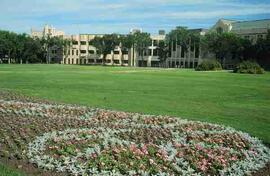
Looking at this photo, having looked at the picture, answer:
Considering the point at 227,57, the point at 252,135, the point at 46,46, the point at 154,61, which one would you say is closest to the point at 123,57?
the point at 154,61

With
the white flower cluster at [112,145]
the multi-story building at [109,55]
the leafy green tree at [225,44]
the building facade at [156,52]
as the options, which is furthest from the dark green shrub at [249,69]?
the multi-story building at [109,55]

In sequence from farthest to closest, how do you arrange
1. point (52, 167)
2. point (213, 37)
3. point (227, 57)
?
1. point (227, 57)
2. point (213, 37)
3. point (52, 167)

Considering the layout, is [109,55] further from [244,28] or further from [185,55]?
[244,28]

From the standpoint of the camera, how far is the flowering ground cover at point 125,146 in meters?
9.74

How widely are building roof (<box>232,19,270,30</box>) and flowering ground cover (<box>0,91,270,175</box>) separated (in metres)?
126

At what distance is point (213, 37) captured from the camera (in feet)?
391

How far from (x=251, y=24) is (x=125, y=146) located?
459 ft

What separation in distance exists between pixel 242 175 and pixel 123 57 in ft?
556

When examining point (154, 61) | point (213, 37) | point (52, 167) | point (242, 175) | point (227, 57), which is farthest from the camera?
point (154, 61)

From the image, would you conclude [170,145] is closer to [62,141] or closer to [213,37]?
[62,141]

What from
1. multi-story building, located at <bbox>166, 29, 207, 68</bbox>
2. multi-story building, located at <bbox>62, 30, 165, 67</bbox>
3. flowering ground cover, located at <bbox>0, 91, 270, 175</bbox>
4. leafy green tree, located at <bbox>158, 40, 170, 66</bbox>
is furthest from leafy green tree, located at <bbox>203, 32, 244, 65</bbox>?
flowering ground cover, located at <bbox>0, 91, 270, 175</bbox>

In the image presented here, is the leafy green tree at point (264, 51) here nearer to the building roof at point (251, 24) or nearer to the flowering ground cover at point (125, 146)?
the building roof at point (251, 24)

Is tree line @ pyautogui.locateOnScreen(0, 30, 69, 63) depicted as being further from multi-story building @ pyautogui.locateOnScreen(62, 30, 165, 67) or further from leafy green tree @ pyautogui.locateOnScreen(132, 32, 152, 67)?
leafy green tree @ pyautogui.locateOnScreen(132, 32, 152, 67)

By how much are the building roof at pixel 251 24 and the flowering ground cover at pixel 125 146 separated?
126 meters
